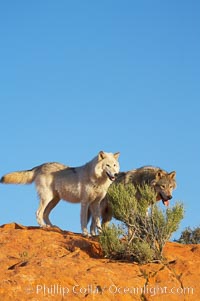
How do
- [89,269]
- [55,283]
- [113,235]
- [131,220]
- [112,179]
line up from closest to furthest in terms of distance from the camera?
[55,283]
[89,269]
[113,235]
[131,220]
[112,179]

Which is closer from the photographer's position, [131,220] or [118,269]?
[118,269]

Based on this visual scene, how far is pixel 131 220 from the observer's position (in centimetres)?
1307

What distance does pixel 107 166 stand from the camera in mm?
15445

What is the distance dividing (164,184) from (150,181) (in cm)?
42

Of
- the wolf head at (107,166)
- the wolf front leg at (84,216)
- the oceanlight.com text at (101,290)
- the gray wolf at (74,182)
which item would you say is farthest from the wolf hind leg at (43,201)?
the oceanlight.com text at (101,290)

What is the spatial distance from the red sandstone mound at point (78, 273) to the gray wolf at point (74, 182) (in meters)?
2.35

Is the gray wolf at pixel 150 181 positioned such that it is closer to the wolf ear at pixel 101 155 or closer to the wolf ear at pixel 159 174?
the wolf ear at pixel 159 174

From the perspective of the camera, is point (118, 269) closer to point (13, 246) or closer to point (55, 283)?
point (55, 283)

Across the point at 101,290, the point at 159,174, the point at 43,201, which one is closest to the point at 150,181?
the point at 159,174

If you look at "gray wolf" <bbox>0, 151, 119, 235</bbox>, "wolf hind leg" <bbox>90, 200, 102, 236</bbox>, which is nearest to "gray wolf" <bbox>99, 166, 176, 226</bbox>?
"wolf hind leg" <bbox>90, 200, 102, 236</bbox>

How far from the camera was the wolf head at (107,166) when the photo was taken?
1535cm

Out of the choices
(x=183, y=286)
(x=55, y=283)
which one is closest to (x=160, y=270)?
(x=183, y=286)

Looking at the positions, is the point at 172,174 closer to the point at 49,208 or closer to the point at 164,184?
the point at 164,184

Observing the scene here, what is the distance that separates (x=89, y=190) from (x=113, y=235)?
3.28 meters
